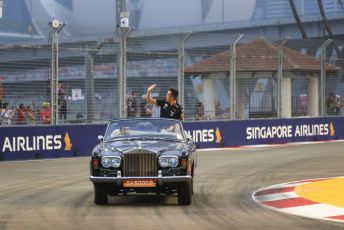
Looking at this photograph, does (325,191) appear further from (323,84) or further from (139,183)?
(323,84)

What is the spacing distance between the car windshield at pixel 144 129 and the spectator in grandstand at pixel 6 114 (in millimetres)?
7647

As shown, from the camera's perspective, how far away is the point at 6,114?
18547mm

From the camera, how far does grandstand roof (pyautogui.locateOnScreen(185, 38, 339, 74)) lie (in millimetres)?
27094

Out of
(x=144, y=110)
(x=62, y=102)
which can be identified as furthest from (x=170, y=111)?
(x=144, y=110)

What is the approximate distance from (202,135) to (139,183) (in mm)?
13355

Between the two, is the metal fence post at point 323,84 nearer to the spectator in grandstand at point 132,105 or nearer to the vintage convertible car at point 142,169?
the spectator in grandstand at point 132,105

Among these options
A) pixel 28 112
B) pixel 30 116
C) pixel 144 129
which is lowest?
pixel 144 129

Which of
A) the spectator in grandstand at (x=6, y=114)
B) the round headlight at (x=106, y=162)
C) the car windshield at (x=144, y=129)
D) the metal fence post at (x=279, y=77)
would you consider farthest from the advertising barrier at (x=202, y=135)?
the round headlight at (x=106, y=162)

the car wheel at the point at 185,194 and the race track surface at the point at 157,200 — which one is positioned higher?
the car wheel at the point at 185,194

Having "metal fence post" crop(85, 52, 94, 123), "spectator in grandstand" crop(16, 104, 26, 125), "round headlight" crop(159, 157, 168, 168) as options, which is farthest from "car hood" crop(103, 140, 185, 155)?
"metal fence post" crop(85, 52, 94, 123)

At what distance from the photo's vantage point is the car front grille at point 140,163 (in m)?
10.1

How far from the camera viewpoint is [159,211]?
9.80 metres

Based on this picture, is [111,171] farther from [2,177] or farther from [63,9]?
[63,9]

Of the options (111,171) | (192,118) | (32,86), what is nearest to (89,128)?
(32,86)
